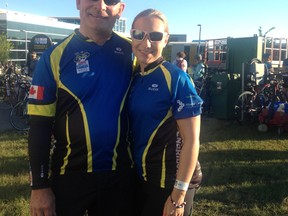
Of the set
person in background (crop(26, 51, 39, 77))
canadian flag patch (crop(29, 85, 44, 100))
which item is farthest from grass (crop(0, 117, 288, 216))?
person in background (crop(26, 51, 39, 77))

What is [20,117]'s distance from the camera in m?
9.31

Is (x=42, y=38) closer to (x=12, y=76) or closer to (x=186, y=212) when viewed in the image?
(x=12, y=76)


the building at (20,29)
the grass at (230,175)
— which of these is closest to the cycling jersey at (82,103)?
the grass at (230,175)

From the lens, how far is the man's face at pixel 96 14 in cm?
212

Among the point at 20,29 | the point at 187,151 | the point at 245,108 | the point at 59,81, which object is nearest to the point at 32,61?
the point at 245,108

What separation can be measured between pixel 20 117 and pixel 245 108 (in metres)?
6.00

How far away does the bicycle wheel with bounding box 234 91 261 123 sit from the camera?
970 centimetres

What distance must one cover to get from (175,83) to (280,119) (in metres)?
7.40

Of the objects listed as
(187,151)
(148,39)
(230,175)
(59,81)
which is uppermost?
(148,39)

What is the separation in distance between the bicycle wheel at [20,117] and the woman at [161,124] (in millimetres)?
7402

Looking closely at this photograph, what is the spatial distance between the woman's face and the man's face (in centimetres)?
18

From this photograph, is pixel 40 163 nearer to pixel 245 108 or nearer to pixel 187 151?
pixel 187 151

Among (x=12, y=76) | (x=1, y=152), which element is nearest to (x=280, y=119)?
(x=1, y=152)

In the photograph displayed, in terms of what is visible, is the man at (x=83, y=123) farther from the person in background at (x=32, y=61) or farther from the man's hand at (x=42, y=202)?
the person in background at (x=32, y=61)
